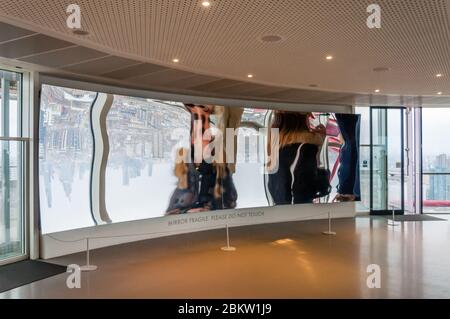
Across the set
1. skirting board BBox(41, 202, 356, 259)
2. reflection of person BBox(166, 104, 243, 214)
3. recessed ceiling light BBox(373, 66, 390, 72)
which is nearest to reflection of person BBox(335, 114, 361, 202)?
skirting board BBox(41, 202, 356, 259)

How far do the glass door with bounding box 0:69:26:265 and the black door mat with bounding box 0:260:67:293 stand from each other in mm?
323

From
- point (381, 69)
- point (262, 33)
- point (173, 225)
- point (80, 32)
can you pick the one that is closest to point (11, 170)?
point (80, 32)

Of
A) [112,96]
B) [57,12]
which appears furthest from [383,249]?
[57,12]

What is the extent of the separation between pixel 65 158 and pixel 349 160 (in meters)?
7.83

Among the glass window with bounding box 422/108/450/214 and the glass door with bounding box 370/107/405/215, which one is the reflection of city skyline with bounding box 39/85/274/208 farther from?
the glass window with bounding box 422/108/450/214

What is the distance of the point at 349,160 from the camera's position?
11070 millimetres

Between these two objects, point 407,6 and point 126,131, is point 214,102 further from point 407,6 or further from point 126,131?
point 407,6

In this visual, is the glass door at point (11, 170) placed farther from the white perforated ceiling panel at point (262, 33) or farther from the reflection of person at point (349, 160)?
the reflection of person at point (349, 160)

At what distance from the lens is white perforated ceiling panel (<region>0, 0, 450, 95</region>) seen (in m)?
3.89

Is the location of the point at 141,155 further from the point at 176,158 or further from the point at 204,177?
the point at 204,177

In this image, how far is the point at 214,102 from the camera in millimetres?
9500

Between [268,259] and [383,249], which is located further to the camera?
[383,249]

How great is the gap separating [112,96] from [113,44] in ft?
7.45
